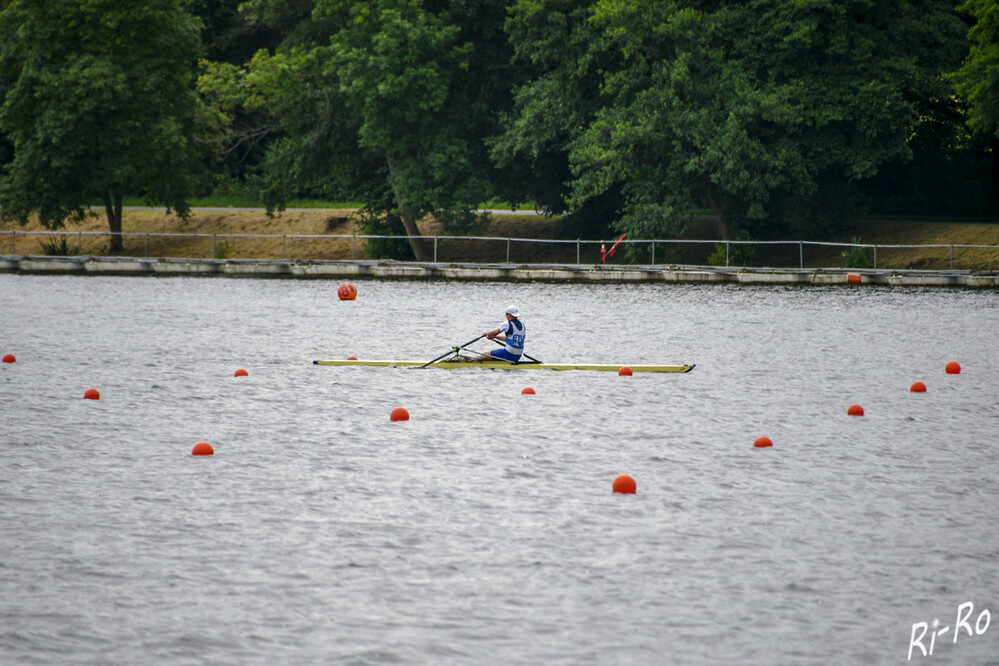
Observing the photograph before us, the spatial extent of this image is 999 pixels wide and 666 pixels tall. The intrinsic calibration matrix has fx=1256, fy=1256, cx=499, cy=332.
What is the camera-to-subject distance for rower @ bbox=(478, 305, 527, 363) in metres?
21.8

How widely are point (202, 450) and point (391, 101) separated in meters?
40.9

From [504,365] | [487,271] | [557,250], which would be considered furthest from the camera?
[557,250]

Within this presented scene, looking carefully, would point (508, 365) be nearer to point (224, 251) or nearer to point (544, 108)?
point (544, 108)

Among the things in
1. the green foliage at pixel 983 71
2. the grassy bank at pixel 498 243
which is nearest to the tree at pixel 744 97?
the green foliage at pixel 983 71

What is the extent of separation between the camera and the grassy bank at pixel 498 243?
4869cm

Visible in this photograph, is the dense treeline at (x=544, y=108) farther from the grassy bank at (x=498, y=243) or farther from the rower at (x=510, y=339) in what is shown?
the rower at (x=510, y=339)

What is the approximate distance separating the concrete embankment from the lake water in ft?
63.4

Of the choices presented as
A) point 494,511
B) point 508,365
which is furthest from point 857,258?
point 494,511

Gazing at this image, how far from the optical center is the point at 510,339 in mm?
22094

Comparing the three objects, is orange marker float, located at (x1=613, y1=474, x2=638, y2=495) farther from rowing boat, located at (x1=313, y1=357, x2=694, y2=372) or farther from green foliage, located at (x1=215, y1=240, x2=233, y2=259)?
green foliage, located at (x1=215, y1=240, x2=233, y2=259)

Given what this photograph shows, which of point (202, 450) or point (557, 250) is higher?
point (557, 250)

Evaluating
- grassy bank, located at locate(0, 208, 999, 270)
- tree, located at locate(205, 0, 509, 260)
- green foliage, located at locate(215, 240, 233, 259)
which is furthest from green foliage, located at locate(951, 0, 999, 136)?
green foliage, located at locate(215, 240, 233, 259)

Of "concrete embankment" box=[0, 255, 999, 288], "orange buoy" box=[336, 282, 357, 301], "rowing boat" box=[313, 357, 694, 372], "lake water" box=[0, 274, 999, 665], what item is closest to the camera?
"lake water" box=[0, 274, 999, 665]

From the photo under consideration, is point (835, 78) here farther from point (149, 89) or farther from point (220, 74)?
point (149, 89)
